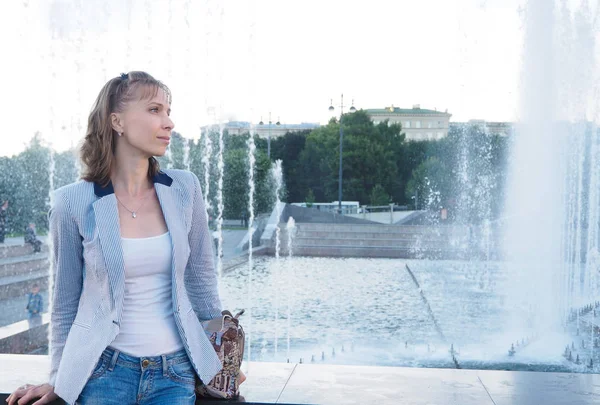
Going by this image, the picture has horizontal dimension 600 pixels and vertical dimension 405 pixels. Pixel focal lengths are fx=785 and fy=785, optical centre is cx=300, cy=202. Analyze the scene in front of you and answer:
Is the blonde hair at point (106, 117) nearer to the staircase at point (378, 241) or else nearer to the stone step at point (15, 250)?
the stone step at point (15, 250)

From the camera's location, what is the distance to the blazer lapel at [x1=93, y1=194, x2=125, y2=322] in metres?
2.04

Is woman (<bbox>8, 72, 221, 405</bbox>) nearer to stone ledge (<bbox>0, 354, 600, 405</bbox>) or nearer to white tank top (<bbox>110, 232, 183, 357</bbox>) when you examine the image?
white tank top (<bbox>110, 232, 183, 357</bbox>)

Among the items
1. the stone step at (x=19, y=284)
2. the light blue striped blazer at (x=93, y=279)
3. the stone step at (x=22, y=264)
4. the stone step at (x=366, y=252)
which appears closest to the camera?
the light blue striped blazer at (x=93, y=279)

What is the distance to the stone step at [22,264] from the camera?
12650 mm

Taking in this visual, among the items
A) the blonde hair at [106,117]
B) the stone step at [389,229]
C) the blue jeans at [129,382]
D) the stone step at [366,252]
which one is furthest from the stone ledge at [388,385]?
the stone step at [389,229]

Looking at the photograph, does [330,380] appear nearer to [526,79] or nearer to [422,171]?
[526,79]

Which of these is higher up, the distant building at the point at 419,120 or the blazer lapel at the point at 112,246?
the distant building at the point at 419,120

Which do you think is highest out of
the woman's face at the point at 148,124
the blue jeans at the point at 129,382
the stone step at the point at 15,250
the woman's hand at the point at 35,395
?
the woman's face at the point at 148,124

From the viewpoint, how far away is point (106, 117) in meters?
2.16

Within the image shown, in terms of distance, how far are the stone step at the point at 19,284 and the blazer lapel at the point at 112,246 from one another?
30.9ft

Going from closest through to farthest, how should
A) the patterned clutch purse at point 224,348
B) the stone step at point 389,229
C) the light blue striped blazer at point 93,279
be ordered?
1. the light blue striped blazer at point 93,279
2. the patterned clutch purse at point 224,348
3. the stone step at point 389,229

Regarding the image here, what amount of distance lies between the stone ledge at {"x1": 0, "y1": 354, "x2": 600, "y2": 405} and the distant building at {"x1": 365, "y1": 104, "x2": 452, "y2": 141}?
66.4m

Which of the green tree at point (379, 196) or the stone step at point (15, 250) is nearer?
the stone step at point (15, 250)

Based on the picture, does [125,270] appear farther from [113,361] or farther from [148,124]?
[148,124]
